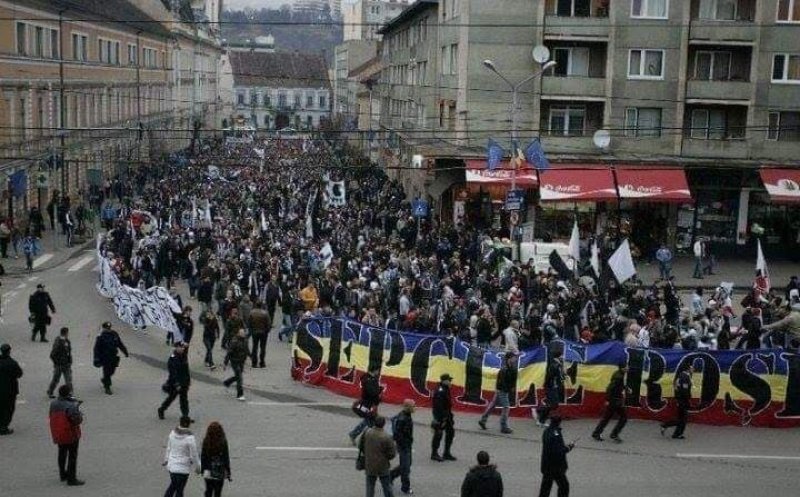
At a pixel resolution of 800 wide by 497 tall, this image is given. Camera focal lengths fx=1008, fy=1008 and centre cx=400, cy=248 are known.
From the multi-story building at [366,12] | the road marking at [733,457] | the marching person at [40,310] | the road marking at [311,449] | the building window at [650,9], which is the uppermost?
the multi-story building at [366,12]

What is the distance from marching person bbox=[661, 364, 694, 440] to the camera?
16.2 metres

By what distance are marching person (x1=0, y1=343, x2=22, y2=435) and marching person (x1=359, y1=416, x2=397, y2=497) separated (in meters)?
6.08

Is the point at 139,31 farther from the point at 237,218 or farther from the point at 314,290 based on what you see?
the point at 314,290

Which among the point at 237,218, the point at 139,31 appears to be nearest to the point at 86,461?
the point at 237,218

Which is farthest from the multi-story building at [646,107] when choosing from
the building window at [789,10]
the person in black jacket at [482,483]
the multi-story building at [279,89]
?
the multi-story building at [279,89]

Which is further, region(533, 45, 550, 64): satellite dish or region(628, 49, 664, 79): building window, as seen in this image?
region(628, 49, 664, 79): building window

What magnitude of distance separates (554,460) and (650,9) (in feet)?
94.2

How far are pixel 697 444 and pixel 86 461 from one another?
31.1 ft

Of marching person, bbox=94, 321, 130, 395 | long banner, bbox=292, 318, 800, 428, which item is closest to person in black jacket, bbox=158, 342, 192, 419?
marching person, bbox=94, 321, 130, 395

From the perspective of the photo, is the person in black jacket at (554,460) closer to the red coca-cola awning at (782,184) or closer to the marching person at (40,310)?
the marching person at (40,310)

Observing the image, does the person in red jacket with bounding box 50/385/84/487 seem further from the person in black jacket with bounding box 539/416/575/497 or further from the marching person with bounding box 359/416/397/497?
the person in black jacket with bounding box 539/416/575/497

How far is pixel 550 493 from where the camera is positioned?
13.6 metres

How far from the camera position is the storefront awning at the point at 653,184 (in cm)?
3659

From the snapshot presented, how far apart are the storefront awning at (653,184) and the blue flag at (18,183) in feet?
75.3
